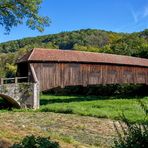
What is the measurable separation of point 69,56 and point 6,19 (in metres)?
11.0

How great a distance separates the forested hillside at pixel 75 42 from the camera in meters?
71.0

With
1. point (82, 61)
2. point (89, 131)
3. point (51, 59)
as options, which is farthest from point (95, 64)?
point (89, 131)

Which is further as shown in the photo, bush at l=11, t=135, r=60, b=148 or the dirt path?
the dirt path

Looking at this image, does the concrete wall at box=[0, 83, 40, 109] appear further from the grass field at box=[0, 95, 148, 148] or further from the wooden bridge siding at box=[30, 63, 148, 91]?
the wooden bridge siding at box=[30, 63, 148, 91]

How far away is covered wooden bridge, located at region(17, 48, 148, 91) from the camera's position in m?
33.7

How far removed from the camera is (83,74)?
118 feet

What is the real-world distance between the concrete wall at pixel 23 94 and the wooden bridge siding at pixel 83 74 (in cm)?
152

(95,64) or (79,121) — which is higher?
(95,64)

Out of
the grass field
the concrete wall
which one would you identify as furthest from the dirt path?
the concrete wall

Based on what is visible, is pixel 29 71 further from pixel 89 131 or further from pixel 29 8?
pixel 89 131

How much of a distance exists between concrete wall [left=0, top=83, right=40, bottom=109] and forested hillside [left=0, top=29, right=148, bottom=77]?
91.1 ft

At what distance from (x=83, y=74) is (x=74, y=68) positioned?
3.94ft

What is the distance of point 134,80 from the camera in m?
40.8

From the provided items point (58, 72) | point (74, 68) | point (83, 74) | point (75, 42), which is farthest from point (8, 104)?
point (75, 42)
